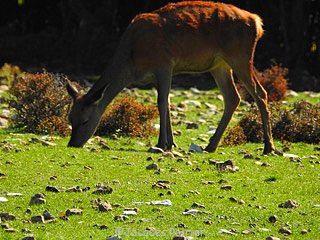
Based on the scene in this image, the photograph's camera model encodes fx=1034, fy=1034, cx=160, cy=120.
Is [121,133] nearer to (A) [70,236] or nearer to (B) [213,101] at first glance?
(B) [213,101]

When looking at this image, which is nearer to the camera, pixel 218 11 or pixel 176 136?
pixel 218 11

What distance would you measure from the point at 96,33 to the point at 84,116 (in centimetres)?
1342

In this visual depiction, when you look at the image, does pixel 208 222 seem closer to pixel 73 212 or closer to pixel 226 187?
pixel 73 212

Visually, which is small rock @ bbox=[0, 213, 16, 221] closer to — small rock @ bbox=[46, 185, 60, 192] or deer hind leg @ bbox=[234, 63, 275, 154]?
small rock @ bbox=[46, 185, 60, 192]

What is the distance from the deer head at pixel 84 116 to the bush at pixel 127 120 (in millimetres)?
1536

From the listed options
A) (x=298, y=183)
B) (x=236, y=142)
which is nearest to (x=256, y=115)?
(x=236, y=142)

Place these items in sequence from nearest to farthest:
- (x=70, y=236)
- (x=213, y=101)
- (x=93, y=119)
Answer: (x=70, y=236), (x=93, y=119), (x=213, y=101)

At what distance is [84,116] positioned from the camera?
642 inches

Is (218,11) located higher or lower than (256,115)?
higher

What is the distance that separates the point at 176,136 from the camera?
712 inches

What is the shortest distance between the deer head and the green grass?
0.80 ft

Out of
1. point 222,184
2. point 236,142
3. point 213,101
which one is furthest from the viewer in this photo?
point 213,101

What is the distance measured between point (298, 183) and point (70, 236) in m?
4.16

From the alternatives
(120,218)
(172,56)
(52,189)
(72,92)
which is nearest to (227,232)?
(120,218)
